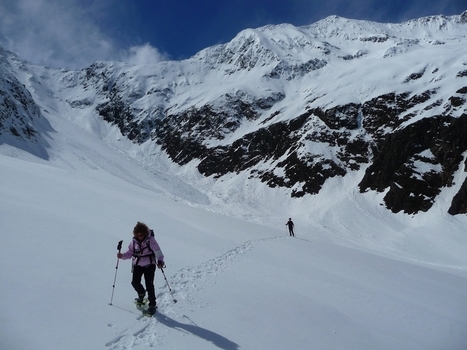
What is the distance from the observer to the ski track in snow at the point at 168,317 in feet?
16.4

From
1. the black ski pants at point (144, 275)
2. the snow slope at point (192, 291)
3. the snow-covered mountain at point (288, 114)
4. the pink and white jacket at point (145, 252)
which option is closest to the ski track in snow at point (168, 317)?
the snow slope at point (192, 291)

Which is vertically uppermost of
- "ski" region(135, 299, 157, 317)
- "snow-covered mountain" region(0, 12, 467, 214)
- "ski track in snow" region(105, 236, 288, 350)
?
"snow-covered mountain" region(0, 12, 467, 214)

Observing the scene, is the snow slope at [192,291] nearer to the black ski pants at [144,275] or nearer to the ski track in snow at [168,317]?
the ski track in snow at [168,317]

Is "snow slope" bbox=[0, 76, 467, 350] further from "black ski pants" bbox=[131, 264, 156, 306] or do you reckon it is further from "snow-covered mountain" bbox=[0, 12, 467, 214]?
"snow-covered mountain" bbox=[0, 12, 467, 214]

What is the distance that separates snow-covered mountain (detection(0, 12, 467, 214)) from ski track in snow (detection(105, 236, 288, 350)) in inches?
1860

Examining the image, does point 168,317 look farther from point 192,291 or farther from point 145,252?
point 192,291

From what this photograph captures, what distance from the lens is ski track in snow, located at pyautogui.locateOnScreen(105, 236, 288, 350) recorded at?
16.4 feet

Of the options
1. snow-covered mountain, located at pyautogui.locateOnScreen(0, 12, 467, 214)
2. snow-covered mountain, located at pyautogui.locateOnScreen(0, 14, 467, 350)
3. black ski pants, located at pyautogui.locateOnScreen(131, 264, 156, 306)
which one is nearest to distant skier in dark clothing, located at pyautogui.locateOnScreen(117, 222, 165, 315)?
black ski pants, located at pyautogui.locateOnScreen(131, 264, 156, 306)

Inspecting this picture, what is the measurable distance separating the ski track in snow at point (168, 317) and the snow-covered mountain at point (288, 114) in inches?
1860

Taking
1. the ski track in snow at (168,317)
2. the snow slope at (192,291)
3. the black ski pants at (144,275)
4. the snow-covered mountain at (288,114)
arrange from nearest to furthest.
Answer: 1. the ski track in snow at (168,317)
2. the snow slope at (192,291)
3. the black ski pants at (144,275)
4. the snow-covered mountain at (288,114)

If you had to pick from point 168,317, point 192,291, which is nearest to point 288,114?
point 192,291

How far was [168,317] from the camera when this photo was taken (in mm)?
5949

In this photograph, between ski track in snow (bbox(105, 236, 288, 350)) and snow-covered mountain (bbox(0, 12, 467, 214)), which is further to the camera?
snow-covered mountain (bbox(0, 12, 467, 214))

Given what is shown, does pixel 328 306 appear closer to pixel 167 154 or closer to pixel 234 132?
pixel 234 132
